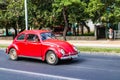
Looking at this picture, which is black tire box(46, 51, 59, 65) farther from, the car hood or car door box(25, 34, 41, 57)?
car door box(25, 34, 41, 57)

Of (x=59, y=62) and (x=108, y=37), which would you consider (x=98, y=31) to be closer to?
(x=108, y=37)

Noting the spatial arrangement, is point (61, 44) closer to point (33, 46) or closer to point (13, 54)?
point (33, 46)

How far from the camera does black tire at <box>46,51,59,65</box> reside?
48.4ft

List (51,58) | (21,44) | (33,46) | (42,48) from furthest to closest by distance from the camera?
(21,44), (33,46), (42,48), (51,58)

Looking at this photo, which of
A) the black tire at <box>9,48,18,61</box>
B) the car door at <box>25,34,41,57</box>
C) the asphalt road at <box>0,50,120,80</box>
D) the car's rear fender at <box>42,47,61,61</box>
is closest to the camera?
the asphalt road at <box>0,50,120,80</box>

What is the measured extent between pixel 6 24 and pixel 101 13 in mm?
13733

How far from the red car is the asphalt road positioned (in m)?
0.42

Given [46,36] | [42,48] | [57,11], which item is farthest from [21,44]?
[57,11]

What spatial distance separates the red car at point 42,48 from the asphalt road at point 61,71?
417 mm

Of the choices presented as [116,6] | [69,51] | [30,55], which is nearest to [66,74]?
[69,51]

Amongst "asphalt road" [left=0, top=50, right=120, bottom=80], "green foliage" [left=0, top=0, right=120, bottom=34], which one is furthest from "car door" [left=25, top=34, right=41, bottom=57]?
"green foliage" [left=0, top=0, right=120, bottom=34]

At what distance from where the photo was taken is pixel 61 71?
42.1 ft

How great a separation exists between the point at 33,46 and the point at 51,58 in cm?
132

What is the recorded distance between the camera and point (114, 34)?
32.9 m
